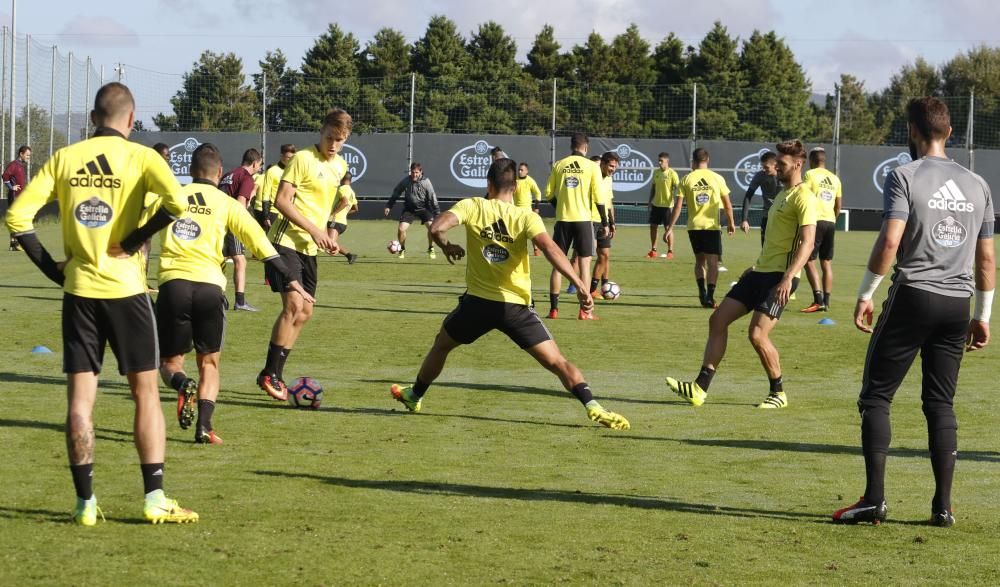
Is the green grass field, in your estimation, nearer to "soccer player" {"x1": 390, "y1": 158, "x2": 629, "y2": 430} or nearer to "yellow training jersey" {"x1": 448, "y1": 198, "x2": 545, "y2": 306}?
"soccer player" {"x1": 390, "y1": 158, "x2": 629, "y2": 430}

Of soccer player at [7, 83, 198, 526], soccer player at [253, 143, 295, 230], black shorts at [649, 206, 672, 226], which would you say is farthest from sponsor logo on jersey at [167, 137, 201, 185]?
soccer player at [7, 83, 198, 526]

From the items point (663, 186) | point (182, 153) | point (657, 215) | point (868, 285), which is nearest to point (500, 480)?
point (868, 285)

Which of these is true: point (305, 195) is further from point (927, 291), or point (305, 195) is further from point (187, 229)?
point (927, 291)

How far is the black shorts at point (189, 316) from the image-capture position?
27.5 feet

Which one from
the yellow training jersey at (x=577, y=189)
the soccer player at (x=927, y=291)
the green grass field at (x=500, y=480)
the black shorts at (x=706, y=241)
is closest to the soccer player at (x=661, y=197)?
the black shorts at (x=706, y=241)

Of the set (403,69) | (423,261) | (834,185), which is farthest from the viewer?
(403,69)

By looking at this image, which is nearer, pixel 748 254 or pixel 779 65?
pixel 748 254

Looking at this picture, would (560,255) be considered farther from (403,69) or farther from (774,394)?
(403,69)

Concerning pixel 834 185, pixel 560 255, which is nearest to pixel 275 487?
pixel 560 255

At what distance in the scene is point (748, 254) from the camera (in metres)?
28.8

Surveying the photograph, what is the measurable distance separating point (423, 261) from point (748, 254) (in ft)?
24.6

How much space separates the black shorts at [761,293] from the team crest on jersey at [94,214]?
5483 mm

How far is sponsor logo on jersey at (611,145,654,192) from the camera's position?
41312 mm

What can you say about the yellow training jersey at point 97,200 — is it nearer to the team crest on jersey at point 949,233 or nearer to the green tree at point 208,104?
the team crest on jersey at point 949,233
